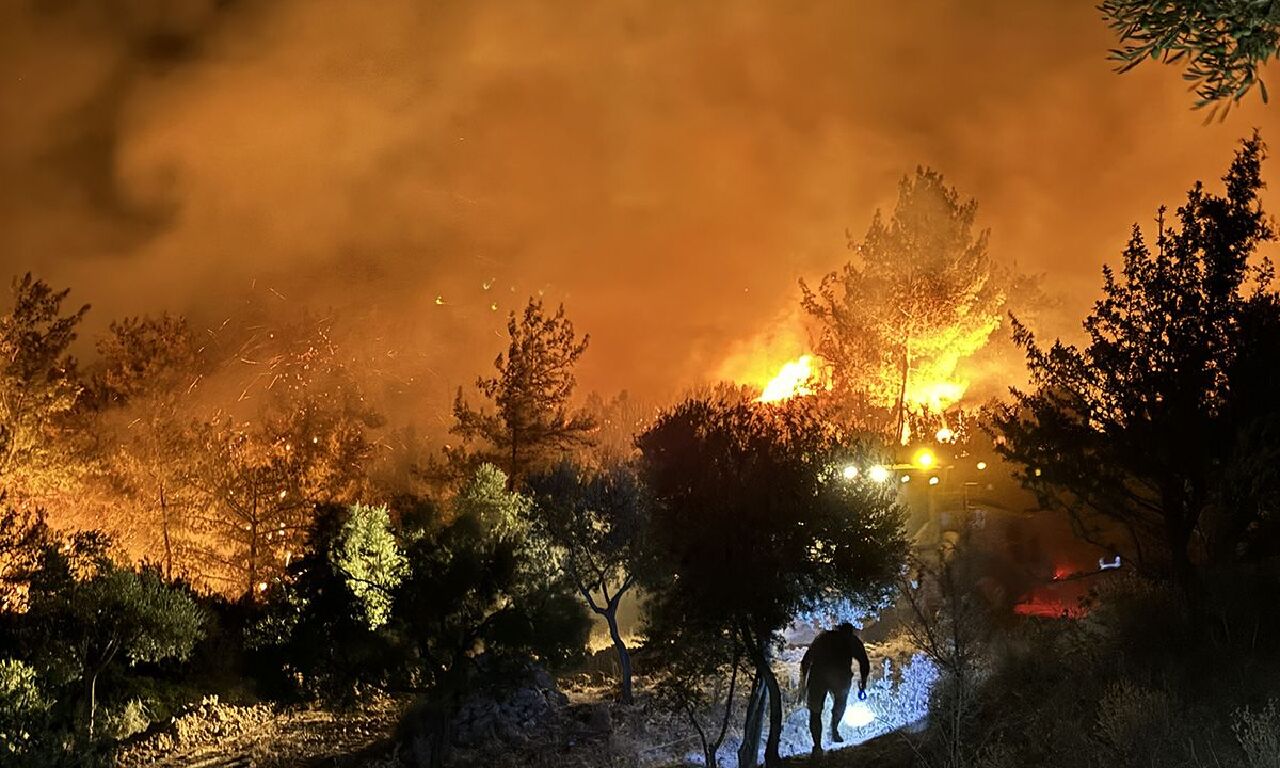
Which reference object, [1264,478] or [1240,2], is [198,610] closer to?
[1264,478]

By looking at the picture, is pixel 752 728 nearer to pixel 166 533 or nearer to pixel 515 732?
pixel 515 732

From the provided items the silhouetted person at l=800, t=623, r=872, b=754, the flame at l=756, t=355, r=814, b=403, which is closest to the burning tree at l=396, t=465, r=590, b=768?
the silhouetted person at l=800, t=623, r=872, b=754

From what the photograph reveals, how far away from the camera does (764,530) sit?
16.6 m

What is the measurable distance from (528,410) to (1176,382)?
32.2 meters

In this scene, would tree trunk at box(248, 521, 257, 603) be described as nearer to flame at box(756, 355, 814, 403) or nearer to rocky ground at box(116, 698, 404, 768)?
rocky ground at box(116, 698, 404, 768)

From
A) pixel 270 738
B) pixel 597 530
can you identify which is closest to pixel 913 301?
pixel 597 530

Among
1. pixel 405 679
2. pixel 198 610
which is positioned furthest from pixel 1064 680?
pixel 198 610

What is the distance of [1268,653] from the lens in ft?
45.9

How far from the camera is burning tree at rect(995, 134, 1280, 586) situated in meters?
16.6

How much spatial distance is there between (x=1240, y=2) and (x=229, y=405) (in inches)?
2996

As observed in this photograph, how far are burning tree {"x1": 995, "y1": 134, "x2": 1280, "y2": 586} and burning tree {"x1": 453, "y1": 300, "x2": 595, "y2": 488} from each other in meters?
28.5

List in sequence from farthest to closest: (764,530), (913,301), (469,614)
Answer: (913,301) < (469,614) < (764,530)

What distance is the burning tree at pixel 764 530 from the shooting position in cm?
1664

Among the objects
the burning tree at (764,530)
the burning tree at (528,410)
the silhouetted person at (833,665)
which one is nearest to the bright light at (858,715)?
the silhouetted person at (833,665)
